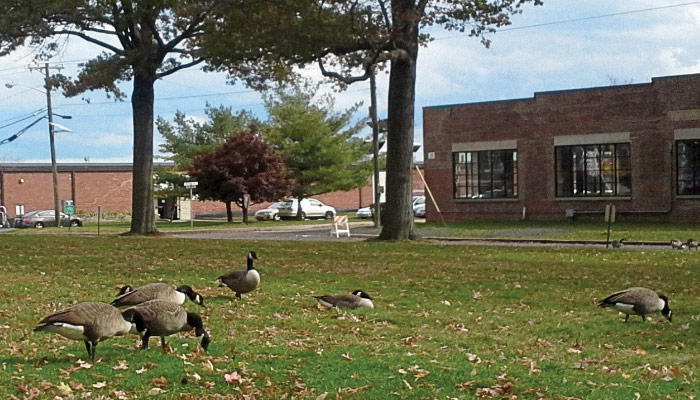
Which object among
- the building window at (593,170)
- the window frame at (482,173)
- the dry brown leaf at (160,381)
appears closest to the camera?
the dry brown leaf at (160,381)

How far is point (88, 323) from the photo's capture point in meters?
8.56

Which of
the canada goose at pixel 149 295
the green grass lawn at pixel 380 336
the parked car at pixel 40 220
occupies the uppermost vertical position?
the canada goose at pixel 149 295

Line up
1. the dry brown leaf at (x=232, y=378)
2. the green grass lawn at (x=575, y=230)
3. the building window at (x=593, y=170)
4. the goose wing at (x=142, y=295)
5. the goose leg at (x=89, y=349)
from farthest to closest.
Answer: the building window at (x=593, y=170), the green grass lawn at (x=575, y=230), the goose wing at (x=142, y=295), the goose leg at (x=89, y=349), the dry brown leaf at (x=232, y=378)

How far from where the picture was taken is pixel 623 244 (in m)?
30.1

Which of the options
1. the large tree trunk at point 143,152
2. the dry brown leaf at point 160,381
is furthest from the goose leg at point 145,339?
the large tree trunk at point 143,152

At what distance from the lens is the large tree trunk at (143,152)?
121ft

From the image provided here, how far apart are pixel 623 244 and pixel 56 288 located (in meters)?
19.5

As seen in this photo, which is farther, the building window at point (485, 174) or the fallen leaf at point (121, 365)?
the building window at point (485, 174)

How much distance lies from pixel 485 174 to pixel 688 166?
10.2m

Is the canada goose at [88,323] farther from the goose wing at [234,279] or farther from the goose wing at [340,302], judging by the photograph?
the goose wing at [234,279]

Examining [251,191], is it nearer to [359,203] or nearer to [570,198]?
[570,198]

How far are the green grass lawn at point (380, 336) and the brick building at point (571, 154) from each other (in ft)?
76.6

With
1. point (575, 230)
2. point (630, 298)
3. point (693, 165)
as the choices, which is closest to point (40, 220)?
point (575, 230)

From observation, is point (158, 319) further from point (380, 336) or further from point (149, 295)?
point (380, 336)
